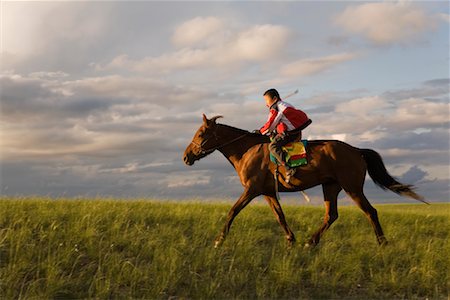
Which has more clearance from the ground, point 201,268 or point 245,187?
point 245,187

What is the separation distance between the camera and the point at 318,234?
10047 mm

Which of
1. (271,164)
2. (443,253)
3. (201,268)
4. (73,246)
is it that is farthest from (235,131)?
(443,253)

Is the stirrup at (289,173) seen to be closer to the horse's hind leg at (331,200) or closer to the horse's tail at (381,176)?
the horse's hind leg at (331,200)

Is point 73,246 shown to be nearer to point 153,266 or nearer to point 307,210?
point 153,266

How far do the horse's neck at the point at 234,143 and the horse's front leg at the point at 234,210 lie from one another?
101 cm

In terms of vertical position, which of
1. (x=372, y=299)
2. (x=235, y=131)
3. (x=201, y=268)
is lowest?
(x=372, y=299)

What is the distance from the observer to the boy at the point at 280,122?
9.90 meters

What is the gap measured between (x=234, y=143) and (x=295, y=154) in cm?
167

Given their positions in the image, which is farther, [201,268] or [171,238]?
[171,238]

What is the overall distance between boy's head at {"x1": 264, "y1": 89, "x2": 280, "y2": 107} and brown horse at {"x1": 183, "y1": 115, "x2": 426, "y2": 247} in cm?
106

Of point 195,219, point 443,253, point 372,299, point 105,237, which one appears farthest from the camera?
point 195,219

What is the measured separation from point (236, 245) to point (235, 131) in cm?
290

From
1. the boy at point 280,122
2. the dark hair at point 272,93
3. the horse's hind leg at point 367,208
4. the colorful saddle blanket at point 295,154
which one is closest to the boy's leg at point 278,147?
the boy at point 280,122

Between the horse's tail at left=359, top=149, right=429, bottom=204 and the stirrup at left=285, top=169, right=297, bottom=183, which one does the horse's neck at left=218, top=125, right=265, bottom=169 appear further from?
the horse's tail at left=359, top=149, right=429, bottom=204
